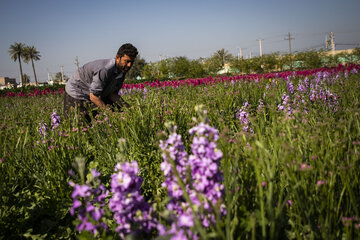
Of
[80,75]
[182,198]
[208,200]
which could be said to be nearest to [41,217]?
[182,198]

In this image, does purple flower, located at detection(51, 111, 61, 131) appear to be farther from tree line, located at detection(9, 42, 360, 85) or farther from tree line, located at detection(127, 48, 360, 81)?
tree line, located at detection(127, 48, 360, 81)

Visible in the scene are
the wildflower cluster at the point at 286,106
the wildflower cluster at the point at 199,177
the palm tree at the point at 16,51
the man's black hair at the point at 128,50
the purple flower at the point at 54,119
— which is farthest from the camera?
the palm tree at the point at 16,51

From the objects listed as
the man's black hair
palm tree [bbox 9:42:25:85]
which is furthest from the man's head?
palm tree [bbox 9:42:25:85]

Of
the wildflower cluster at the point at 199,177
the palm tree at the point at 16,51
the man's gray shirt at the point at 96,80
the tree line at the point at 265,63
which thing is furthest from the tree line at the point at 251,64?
the palm tree at the point at 16,51

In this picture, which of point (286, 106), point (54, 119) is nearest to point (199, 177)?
point (286, 106)

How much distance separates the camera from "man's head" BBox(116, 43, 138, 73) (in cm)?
407

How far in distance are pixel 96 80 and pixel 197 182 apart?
138 inches

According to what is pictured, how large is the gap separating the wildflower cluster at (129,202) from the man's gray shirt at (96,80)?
3.29 m

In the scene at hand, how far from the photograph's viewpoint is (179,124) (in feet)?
10.3

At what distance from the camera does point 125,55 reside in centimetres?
410

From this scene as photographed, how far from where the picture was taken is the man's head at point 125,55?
4066 millimetres

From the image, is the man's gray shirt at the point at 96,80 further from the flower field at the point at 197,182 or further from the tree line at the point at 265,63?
the tree line at the point at 265,63

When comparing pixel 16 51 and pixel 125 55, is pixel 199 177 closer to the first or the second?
pixel 125 55

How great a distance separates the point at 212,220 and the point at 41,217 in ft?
6.07
